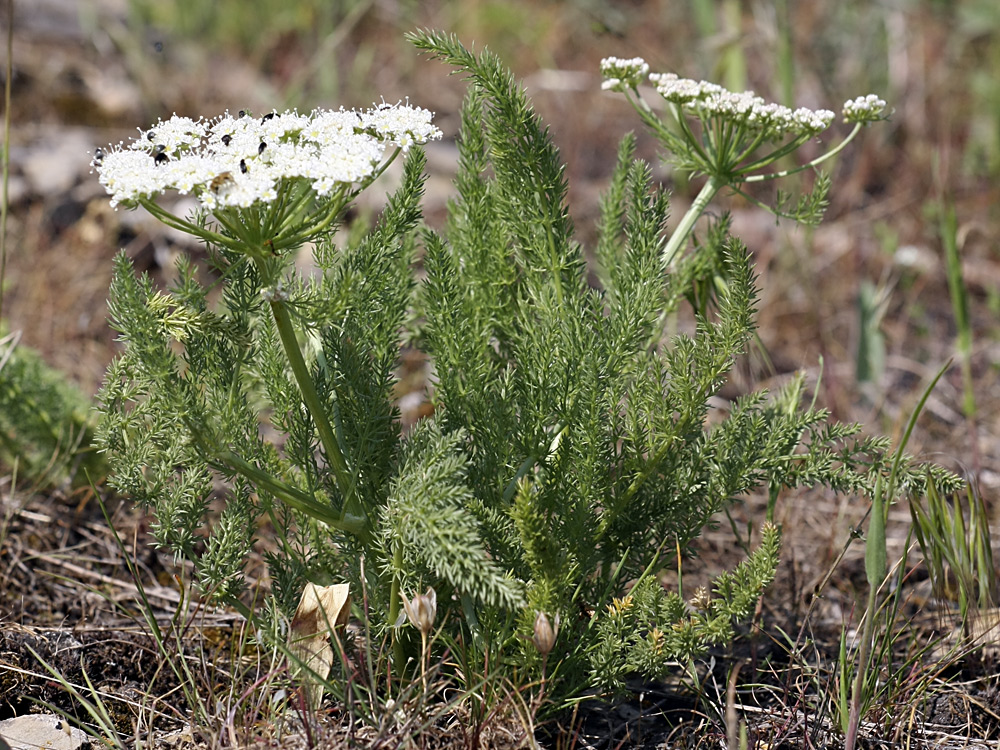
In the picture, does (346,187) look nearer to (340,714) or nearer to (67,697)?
(340,714)

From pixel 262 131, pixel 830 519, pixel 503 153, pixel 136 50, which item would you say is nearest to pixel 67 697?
pixel 262 131

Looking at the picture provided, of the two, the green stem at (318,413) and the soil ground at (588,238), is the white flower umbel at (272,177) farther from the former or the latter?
the soil ground at (588,238)

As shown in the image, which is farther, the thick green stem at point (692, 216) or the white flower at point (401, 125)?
the thick green stem at point (692, 216)

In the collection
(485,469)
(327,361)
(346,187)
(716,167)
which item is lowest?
(485,469)

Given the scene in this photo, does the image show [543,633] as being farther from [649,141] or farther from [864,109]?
[649,141]

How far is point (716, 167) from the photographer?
1.83 meters

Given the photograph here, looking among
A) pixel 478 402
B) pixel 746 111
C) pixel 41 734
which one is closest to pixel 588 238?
pixel 746 111

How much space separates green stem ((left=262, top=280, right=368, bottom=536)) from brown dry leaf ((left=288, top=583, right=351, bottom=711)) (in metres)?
0.14

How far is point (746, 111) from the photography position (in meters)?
1.74

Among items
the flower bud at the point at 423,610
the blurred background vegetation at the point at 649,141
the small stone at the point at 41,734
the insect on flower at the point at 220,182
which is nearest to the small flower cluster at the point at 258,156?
the insect on flower at the point at 220,182

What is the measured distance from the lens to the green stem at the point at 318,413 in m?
1.47

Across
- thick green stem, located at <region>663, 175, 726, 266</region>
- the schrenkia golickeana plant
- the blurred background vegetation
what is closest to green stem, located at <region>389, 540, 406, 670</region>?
the schrenkia golickeana plant

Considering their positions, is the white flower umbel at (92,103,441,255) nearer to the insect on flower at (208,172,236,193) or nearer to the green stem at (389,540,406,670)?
the insect on flower at (208,172,236,193)

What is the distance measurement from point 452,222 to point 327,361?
1.78ft
